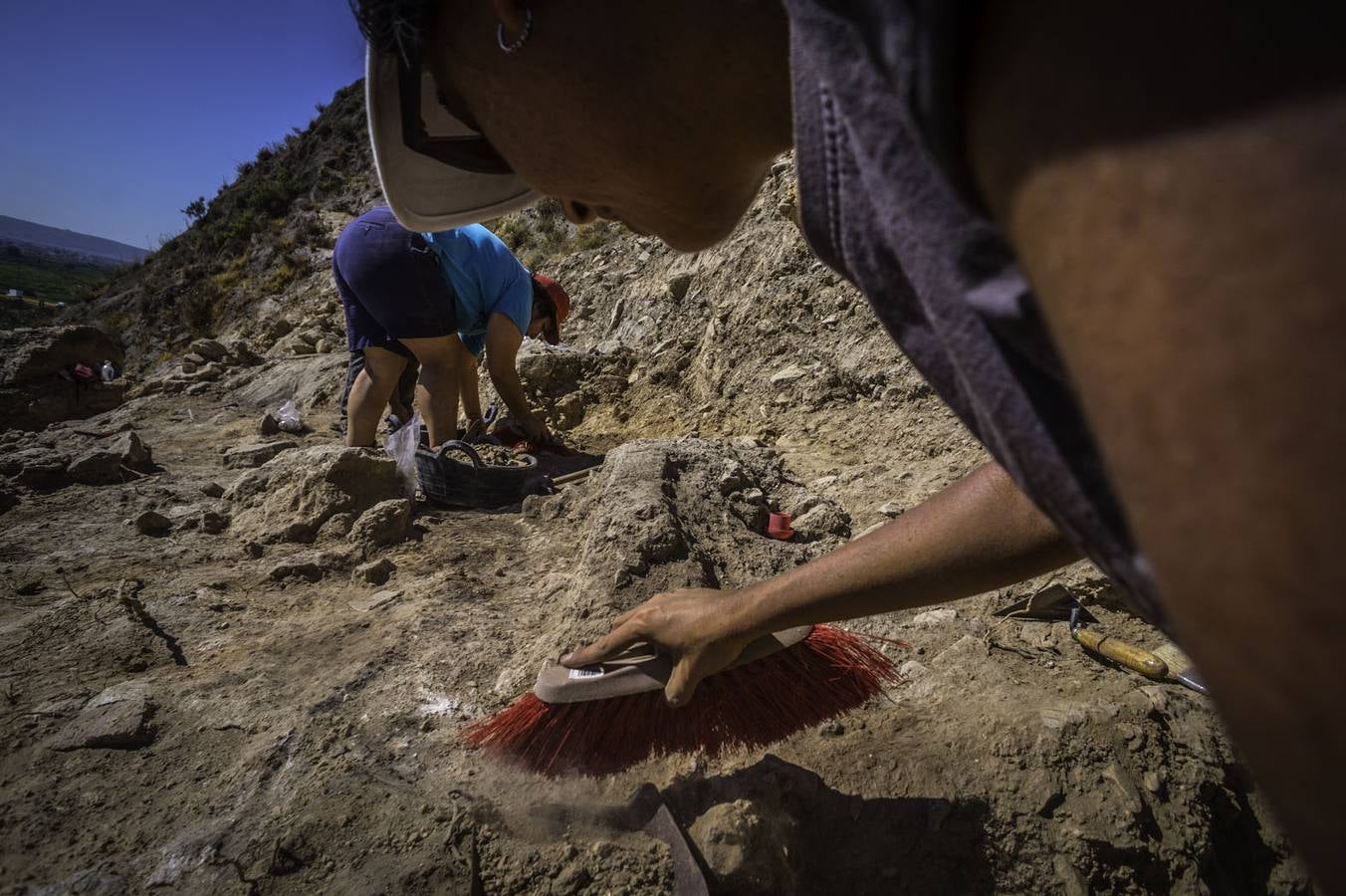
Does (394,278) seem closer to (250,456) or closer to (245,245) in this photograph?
(250,456)

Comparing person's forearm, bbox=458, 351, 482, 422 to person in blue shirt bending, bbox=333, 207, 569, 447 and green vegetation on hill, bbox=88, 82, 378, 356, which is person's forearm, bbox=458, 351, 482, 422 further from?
green vegetation on hill, bbox=88, 82, 378, 356

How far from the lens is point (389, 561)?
2.41 meters

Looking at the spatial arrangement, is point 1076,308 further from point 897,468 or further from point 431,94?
point 897,468

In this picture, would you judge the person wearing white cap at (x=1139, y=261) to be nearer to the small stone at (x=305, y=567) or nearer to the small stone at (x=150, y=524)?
the small stone at (x=305, y=567)

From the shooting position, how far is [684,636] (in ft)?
4.07

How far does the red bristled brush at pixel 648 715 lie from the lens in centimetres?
136

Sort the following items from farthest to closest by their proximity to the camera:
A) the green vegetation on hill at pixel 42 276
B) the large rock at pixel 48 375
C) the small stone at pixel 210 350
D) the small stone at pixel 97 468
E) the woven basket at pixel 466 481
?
1. the green vegetation on hill at pixel 42 276
2. the small stone at pixel 210 350
3. the large rock at pixel 48 375
4. the small stone at pixel 97 468
5. the woven basket at pixel 466 481

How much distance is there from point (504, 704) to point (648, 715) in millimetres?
398

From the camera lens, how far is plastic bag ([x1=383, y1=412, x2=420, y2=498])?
3.21m

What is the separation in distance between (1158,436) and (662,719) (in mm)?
1269

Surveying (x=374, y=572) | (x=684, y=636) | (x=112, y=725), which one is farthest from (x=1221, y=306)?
(x=374, y=572)

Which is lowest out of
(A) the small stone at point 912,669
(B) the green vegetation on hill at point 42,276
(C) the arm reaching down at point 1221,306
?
(A) the small stone at point 912,669

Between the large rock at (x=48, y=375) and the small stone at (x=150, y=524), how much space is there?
3216 millimetres

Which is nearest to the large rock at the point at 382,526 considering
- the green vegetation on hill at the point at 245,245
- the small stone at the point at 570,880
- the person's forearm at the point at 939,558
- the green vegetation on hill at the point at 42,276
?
the small stone at the point at 570,880
